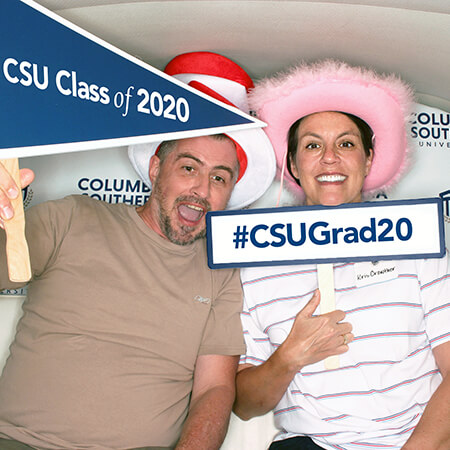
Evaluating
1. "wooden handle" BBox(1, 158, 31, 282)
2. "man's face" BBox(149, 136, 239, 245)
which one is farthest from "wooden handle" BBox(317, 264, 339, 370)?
"wooden handle" BBox(1, 158, 31, 282)

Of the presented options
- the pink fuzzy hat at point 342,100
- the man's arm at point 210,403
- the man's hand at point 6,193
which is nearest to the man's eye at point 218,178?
the pink fuzzy hat at point 342,100

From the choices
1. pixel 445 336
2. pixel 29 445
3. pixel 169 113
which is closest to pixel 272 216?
pixel 169 113

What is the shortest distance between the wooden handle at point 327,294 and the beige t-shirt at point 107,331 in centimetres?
31

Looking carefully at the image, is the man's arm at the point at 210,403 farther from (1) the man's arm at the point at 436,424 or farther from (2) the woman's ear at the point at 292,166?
(2) the woman's ear at the point at 292,166

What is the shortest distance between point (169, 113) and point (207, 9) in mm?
368

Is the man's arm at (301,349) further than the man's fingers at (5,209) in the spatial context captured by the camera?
Yes

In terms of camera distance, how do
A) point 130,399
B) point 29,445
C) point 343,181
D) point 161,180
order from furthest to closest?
1. point 161,180
2. point 343,181
3. point 130,399
4. point 29,445

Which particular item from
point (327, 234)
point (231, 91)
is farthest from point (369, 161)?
point (231, 91)

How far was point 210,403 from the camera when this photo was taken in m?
1.63

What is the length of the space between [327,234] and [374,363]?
40 cm

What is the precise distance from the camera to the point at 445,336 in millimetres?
1593

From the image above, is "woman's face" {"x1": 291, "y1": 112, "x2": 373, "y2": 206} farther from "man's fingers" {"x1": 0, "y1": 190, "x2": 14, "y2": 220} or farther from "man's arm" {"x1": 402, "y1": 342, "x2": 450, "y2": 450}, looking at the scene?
"man's fingers" {"x1": 0, "y1": 190, "x2": 14, "y2": 220}

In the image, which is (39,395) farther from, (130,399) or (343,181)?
(343,181)

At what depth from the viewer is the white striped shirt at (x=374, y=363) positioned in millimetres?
1548
